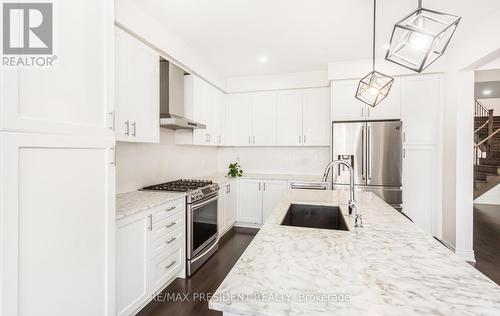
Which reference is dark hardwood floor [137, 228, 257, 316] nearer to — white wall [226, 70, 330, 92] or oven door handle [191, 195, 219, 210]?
oven door handle [191, 195, 219, 210]

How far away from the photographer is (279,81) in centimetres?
428

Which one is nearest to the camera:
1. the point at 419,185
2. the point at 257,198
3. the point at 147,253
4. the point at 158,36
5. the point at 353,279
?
the point at 353,279

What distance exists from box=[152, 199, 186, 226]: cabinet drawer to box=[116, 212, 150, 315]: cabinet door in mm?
100

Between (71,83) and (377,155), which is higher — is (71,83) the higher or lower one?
the higher one

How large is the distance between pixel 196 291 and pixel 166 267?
383mm

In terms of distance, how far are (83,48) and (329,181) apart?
3.35 meters

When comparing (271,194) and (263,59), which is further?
(271,194)

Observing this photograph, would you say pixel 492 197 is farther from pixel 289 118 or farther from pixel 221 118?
pixel 221 118

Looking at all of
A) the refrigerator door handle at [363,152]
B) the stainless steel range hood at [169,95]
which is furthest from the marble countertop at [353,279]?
the refrigerator door handle at [363,152]

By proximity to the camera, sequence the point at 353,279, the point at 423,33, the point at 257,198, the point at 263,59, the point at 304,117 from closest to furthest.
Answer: the point at 353,279 → the point at 423,33 → the point at 263,59 → the point at 257,198 → the point at 304,117

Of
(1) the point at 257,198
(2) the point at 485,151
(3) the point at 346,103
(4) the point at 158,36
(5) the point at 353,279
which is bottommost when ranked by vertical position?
(1) the point at 257,198

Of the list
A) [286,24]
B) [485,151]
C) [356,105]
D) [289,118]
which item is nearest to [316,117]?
[289,118]

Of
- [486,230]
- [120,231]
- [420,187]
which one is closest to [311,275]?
[120,231]

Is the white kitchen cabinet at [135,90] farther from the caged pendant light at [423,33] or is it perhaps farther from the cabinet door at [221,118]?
the caged pendant light at [423,33]
